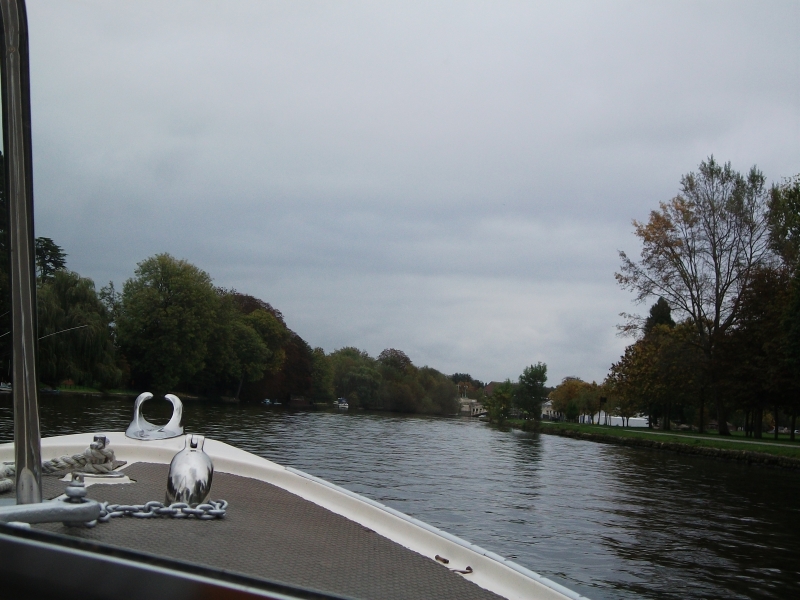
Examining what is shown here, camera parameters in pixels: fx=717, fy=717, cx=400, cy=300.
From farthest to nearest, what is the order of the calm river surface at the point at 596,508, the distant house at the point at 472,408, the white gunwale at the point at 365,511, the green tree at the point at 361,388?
the distant house at the point at 472,408
the green tree at the point at 361,388
the calm river surface at the point at 596,508
the white gunwale at the point at 365,511

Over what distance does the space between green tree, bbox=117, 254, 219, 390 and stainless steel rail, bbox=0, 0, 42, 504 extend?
5399cm

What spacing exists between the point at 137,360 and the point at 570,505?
44438 millimetres

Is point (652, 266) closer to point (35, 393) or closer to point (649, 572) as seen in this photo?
point (649, 572)

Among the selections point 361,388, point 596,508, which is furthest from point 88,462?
point 361,388

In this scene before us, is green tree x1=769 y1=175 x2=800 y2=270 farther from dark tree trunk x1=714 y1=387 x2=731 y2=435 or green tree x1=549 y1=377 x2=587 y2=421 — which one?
green tree x1=549 y1=377 x2=587 y2=421

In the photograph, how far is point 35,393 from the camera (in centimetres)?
132

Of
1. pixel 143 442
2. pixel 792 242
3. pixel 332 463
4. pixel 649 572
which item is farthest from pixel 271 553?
pixel 792 242

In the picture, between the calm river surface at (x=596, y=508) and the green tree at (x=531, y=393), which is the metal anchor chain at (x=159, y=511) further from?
the green tree at (x=531, y=393)

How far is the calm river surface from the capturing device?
8703 mm

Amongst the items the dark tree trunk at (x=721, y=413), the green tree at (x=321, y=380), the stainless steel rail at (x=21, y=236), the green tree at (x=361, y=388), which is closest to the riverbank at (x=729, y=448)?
the dark tree trunk at (x=721, y=413)

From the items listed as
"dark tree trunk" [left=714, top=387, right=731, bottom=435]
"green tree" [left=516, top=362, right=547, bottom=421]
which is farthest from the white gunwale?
"green tree" [left=516, top=362, right=547, bottom=421]

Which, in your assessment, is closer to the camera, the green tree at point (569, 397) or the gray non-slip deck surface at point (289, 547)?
the gray non-slip deck surface at point (289, 547)

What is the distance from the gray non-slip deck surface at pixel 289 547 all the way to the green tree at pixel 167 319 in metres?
52.2

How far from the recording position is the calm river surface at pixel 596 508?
8703 mm
